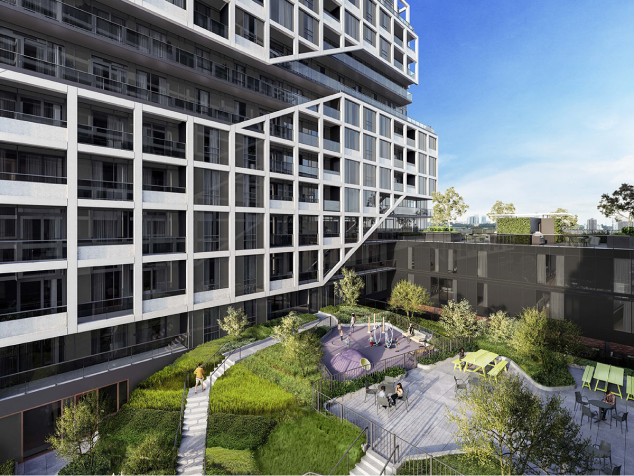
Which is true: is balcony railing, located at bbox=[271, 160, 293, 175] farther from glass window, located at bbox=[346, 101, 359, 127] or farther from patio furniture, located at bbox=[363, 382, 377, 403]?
patio furniture, located at bbox=[363, 382, 377, 403]

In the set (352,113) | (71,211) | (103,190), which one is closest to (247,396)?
(71,211)

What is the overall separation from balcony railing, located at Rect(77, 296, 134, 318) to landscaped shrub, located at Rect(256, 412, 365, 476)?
12355mm

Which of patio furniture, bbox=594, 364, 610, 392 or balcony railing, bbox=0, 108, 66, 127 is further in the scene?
patio furniture, bbox=594, 364, 610, 392

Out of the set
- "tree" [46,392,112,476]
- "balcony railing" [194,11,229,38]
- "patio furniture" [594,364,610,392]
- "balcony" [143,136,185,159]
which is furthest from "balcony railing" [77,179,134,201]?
"patio furniture" [594,364,610,392]

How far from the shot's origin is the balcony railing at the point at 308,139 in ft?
100

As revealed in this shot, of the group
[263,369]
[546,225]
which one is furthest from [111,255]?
[546,225]

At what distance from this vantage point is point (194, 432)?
1559cm

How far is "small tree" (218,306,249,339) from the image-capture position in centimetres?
2334

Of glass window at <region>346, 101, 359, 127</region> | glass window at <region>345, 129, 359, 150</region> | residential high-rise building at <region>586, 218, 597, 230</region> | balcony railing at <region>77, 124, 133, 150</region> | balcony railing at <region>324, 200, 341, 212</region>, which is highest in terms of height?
glass window at <region>346, 101, 359, 127</region>

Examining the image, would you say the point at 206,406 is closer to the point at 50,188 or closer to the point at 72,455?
the point at 72,455

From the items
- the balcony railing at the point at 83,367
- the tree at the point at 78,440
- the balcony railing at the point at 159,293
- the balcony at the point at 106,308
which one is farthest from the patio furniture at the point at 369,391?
the balcony at the point at 106,308

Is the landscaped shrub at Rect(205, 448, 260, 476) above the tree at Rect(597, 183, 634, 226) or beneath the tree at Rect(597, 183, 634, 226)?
beneath

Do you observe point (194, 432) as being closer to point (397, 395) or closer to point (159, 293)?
point (159, 293)

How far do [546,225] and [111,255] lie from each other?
40.7 m
